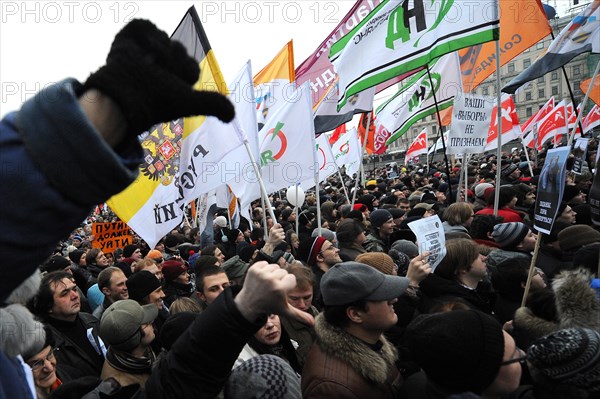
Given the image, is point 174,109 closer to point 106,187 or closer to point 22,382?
point 106,187

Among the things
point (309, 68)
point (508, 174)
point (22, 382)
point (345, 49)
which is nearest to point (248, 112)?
point (345, 49)

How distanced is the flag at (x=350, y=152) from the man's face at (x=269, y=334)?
12.5 metres

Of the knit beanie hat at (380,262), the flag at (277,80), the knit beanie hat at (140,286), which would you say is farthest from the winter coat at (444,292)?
the flag at (277,80)

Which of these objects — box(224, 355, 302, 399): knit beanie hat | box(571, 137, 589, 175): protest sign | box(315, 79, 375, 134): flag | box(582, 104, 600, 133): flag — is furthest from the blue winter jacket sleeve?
box(582, 104, 600, 133): flag

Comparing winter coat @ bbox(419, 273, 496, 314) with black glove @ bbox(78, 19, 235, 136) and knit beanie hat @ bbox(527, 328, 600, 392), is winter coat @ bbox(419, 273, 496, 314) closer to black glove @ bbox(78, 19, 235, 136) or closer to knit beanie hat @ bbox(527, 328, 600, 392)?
knit beanie hat @ bbox(527, 328, 600, 392)

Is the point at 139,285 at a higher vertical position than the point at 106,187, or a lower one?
lower

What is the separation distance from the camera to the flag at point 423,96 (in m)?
9.73

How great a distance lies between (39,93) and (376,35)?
6.55 m

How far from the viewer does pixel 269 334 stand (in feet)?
9.49

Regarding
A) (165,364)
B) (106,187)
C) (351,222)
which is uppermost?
(106,187)

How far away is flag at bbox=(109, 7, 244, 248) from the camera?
6.54 metres

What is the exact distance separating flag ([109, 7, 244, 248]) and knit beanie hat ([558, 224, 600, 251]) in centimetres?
395

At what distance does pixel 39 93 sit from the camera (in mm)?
753

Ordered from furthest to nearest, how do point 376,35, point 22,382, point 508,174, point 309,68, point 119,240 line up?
point 508,174, point 309,68, point 119,240, point 376,35, point 22,382
